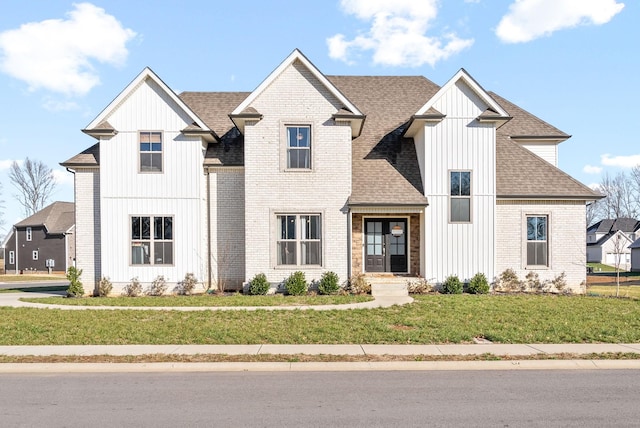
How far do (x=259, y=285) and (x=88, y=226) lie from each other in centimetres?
735

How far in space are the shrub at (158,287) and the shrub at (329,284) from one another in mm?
5991

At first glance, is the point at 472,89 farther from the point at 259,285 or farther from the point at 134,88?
the point at 134,88

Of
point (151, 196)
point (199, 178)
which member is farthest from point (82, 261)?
point (199, 178)

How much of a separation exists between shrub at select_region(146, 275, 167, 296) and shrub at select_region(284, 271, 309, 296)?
4791mm

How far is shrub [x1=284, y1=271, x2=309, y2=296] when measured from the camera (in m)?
17.6

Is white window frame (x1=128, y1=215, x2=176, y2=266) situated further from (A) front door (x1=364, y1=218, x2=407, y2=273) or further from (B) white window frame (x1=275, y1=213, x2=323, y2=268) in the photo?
(A) front door (x1=364, y1=218, x2=407, y2=273)

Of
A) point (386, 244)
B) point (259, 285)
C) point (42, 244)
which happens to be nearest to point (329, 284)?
point (259, 285)

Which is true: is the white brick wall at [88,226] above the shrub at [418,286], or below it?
above

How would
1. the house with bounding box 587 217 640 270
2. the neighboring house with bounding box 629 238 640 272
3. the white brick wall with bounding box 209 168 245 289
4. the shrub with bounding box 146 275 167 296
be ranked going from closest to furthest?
the shrub with bounding box 146 275 167 296 → the white brick wall with bounding box 209 168 245 289 → the neighboring house with bounding box 629 238 640 272 → the house with bounding box 587 217 640 270

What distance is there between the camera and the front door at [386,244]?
64.8ft

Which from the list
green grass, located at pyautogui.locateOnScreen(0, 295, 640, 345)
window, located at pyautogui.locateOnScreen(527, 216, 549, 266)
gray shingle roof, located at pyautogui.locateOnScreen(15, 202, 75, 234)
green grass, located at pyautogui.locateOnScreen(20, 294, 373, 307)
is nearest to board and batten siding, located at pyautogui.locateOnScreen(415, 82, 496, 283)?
window, located at pyautogui.locateOnScreen(527, 216, 549, 266)

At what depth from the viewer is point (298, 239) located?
60.3 feet

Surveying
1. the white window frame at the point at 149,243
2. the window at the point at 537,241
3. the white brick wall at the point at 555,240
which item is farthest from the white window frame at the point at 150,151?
the window at the point at 537,241

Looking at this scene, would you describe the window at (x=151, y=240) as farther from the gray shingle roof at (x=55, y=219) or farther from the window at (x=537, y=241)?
the gray shingle roof at (x=55, y=219)
